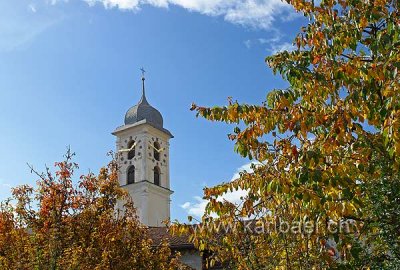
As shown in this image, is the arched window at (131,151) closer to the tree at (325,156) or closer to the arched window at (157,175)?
the arched window at (157,175)

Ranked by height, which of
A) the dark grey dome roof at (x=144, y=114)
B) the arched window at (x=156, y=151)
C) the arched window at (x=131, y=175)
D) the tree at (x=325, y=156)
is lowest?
the tree at (x=325, y=156)

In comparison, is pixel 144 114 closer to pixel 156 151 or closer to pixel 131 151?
pixel 131 151

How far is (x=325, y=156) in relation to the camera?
6879 mm

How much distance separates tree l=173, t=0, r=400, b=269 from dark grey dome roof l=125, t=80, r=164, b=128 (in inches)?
1566

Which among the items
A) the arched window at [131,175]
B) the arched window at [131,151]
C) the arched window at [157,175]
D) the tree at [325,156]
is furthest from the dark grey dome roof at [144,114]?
the tree at [325,156]

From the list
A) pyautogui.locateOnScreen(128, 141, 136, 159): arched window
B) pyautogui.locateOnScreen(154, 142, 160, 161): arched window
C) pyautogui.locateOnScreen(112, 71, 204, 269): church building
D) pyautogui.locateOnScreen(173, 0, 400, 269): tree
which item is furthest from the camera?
pyautogui.locateOnScreen(154, 142, 160, 161): arched window

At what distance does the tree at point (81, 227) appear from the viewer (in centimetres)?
1265

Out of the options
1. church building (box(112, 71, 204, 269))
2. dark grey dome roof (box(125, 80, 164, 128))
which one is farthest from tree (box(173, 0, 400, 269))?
dark grey dome roof (box(125, 80, 164, 128))

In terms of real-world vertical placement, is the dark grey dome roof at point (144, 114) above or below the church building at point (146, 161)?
above

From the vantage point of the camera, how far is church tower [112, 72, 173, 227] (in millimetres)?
44312

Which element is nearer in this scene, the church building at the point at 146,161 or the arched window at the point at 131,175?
the church building at the point at 146,161

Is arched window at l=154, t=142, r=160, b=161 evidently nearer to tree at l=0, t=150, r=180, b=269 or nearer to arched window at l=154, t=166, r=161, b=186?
arched window at l=154, t=166, r=161, b=186

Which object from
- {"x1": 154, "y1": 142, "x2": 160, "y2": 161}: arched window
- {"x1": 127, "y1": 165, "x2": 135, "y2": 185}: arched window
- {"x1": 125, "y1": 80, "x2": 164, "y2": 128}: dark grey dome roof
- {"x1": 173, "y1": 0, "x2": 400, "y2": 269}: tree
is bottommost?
{"x1": 173, "y1": 0, "x2": 400, "y2": 269}: tree

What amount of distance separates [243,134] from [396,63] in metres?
2.15
